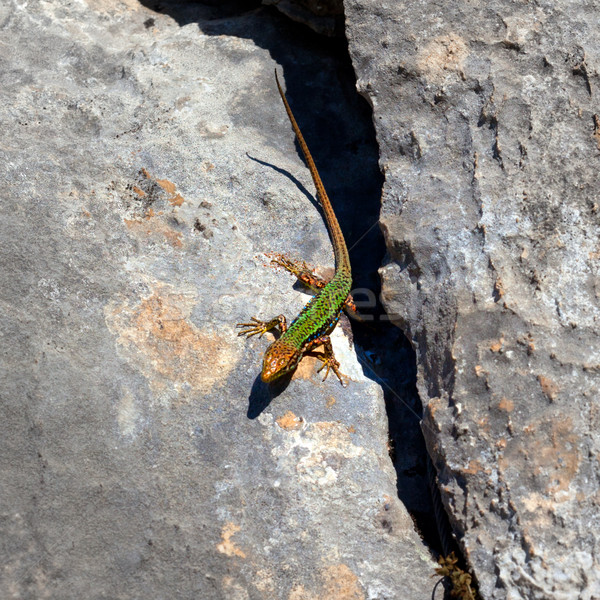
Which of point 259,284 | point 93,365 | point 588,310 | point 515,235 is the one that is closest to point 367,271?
point 259,284

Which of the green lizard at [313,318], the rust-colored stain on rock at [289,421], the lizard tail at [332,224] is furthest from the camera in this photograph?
the lizard tail at [332,224]

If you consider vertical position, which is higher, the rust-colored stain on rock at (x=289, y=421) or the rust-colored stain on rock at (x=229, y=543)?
the rust-colored stain on rock at (x=289, y=421)

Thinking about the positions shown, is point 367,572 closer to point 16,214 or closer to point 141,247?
point 141,247

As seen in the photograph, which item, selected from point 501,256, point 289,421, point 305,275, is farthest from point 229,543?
point 501,256

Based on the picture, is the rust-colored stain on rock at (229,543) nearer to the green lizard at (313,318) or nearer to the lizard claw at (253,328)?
the green lizard at (313,318)

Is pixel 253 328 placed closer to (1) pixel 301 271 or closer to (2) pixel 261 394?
(2) pixel 261 394

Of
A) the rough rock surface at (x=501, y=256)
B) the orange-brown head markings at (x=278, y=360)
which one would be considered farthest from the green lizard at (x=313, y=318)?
the rough rock surface at (x=501, y=256)
